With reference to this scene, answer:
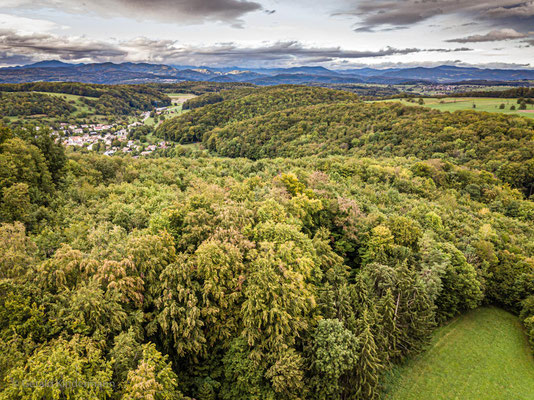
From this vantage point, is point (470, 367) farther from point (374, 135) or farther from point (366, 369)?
point (374, 135)

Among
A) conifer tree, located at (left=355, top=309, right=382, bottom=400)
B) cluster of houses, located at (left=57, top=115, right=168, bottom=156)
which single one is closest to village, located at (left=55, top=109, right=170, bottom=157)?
cluster of houses, located at (left=57, top=115, right=168, bottom=156)

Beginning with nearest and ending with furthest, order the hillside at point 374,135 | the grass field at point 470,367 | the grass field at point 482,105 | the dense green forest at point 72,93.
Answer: the grass field at point 470,367
the hillside at point 374,135
the grass field at point 482,105
the dense green forest at point 72,93

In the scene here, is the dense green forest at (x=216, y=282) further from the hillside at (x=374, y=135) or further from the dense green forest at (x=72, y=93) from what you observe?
the dense green forest at (x=72, y=93)

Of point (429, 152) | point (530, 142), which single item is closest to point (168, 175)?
point (429, 152)

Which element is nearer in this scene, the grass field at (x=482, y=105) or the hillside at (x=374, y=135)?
the hillside at (x=374, y=135)

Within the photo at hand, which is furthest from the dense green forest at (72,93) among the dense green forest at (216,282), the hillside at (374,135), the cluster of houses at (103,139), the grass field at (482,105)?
the grass field at (482,105)

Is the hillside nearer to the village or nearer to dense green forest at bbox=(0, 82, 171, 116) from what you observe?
the village
